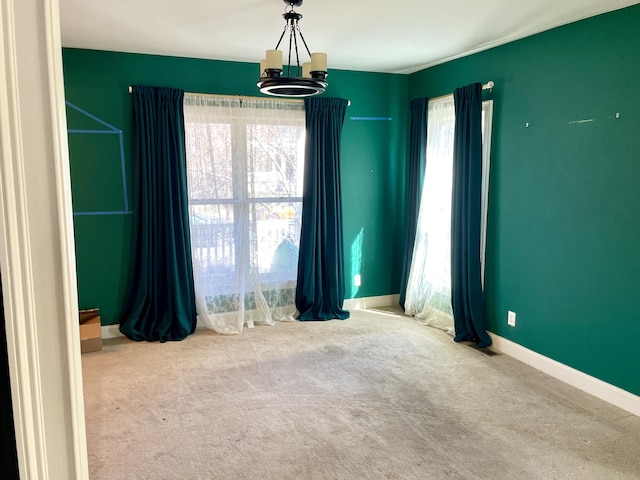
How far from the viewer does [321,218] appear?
471cm

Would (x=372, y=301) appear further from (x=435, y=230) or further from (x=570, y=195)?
(x=570, y=195)

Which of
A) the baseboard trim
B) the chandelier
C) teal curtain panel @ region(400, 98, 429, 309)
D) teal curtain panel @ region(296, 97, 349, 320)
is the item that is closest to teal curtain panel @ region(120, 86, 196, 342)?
teal curtain panel @ region(296, 97, 349, 320)

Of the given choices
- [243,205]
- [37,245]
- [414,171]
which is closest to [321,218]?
[243,205]

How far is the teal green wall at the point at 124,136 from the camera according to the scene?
3.97 m

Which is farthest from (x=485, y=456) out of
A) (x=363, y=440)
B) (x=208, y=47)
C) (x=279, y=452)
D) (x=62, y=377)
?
(x=208, y=47)

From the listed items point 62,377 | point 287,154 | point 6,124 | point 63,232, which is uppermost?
point 287,154

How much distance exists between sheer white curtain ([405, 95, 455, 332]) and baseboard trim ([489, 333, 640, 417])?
626 mm

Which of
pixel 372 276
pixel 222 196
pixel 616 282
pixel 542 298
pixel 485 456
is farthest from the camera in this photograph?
pixel 372 276

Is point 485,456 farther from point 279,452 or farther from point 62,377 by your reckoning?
point 62,377

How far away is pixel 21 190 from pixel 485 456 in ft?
8.55

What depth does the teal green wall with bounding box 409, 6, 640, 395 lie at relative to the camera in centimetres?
292

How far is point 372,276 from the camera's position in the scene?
5.20 meters

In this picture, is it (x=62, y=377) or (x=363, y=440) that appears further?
(x=363, y=440)

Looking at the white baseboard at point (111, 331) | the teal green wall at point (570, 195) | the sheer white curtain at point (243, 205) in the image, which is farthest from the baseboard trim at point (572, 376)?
the white baseboard at point (111, 331)
